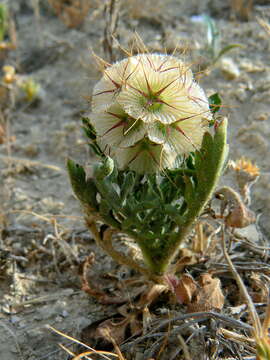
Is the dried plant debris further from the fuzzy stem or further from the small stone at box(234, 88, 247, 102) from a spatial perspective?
the fuzzy stem

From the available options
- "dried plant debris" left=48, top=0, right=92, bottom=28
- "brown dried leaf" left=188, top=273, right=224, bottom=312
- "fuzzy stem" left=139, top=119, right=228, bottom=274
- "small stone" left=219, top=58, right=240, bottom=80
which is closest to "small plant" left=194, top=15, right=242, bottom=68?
"small stone" left=219, top=58, right=240, bottom=80

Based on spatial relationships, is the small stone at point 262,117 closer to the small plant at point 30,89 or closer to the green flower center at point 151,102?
the green flower center at point 151,102

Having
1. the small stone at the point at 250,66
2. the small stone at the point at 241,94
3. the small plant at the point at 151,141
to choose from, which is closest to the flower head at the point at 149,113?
the small plant at the point at 151,141

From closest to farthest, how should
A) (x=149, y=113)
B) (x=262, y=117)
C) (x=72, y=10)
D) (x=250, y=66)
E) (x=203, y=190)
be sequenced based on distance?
(x=149, y=113)
(x=203, y=190)
(x=262, y=117)
(x=250, y=66)
(x=72, y=10)

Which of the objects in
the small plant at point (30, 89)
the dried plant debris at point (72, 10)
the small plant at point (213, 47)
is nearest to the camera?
the small plant at point (213, 47)

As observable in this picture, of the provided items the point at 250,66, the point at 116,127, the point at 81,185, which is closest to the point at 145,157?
the point at 116,127

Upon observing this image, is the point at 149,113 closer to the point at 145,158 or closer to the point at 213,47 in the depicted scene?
the point at 145,158

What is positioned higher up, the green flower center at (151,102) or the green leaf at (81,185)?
the green flower center at (151,102)
